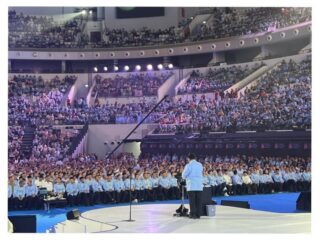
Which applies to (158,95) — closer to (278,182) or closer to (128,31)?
(128,31)

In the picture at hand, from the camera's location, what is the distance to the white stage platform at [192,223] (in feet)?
27.2

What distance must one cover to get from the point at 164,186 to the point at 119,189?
4.20 feet

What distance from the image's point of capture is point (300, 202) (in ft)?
39.3

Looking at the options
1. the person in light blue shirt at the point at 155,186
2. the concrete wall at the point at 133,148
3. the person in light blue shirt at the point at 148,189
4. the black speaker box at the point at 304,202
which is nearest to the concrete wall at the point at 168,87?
the concrete wall at the point at 133,148

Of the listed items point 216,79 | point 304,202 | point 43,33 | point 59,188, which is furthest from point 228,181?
point 43,33

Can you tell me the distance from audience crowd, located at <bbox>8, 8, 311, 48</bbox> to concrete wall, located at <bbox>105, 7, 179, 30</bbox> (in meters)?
0.33

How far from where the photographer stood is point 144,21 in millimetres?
33250

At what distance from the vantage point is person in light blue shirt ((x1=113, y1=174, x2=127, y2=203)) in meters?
14.0

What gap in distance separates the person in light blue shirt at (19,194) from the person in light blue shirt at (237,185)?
6108 millimetres

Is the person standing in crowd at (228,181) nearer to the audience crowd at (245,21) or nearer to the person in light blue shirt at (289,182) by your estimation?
the person in light blue shirt at (289,182)
